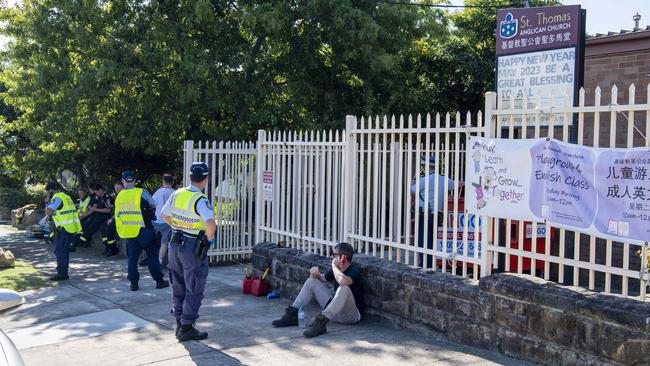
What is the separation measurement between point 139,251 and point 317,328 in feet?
12.4

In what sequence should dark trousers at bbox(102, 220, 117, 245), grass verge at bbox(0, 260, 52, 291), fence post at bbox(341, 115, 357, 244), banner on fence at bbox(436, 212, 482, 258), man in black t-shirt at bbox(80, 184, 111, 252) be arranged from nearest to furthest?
1. banner on fence at bbox(436, 212, 482, 258)
2. fence post at bbox(341, 115, 357, 244)
3. grass verge at bbox(0, 260, 52, 291)
4. dark trousers at bbox(102, 220, 117, 245)
5. man in black t-shirt at bbox(80, 184, 111, 252)

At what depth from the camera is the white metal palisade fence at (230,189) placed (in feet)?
36.6

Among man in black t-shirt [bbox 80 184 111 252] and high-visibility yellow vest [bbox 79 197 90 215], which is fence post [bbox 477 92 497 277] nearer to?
man in black t-shirt [bbox 80 184 111 252]

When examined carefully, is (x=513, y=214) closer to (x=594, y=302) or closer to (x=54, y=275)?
(x=594, y=302)

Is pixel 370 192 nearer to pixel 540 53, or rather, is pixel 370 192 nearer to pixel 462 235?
pixel 462 235

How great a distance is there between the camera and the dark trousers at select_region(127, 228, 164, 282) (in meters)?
9.29

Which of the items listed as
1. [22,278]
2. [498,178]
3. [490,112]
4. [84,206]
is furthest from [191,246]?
[84,206]

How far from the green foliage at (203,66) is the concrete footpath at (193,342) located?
5155 millimetres

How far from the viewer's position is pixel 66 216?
1027 centimetres

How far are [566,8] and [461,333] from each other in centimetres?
517

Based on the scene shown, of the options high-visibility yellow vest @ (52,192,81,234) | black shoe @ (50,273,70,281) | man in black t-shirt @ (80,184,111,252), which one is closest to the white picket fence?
high-visibility yellow vest @ (52,192,81,234)

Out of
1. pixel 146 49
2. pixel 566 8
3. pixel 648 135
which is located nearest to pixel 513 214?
pixel 648 135

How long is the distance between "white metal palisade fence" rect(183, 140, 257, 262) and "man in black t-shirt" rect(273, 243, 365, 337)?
4152 mm

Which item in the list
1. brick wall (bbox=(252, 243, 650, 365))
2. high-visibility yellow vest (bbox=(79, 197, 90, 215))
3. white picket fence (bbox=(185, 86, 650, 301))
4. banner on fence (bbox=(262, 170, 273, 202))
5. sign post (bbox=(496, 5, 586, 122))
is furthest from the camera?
high-visibility yellow vest (bbox=(79, 197, 90, 215))
